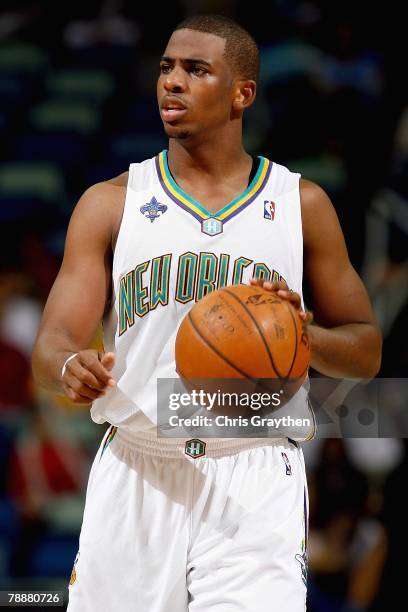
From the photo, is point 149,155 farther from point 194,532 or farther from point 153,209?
point 194,532

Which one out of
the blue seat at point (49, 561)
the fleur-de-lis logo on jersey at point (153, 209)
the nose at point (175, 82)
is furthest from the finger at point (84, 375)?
the blue seat at point (49, 561)

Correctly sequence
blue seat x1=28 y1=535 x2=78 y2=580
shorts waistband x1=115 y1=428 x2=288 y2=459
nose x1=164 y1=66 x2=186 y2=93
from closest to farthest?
shorts waistband x1=115 y1=428 x2=288 y2=459 → nose x1=164 y1=66 x2=186 y2=93 → blue seat x1=28 y1=535 x2=78 y2=580

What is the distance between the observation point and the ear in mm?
4051

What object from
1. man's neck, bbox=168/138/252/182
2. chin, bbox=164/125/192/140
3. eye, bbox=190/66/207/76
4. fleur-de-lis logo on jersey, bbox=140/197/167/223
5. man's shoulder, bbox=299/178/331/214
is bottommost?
fleur-de-lis logo on jersey, bbox=140/197/167/223

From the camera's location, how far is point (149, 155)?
8.70 metres

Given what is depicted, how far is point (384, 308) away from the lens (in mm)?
6805

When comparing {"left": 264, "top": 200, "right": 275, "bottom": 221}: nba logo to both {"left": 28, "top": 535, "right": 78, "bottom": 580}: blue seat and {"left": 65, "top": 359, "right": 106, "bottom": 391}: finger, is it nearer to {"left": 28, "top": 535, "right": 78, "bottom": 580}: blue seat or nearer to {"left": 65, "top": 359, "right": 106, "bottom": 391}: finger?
{"left": 65, "top": 359, "right": 106, "bottom": 391}: finger

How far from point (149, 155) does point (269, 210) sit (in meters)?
4.88

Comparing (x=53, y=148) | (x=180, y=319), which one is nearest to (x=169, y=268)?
(x=180, y=319)

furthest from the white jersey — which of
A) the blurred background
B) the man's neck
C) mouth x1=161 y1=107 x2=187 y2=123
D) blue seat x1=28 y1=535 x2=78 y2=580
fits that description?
blue seat x1=28 y1=535 x2=78 y2=580

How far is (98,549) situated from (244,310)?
3.28ft

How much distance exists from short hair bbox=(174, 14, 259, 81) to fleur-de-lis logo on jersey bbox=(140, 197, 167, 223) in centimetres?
57

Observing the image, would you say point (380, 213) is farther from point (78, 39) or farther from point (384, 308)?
point (78, 39)

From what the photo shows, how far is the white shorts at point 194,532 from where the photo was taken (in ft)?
11.4
